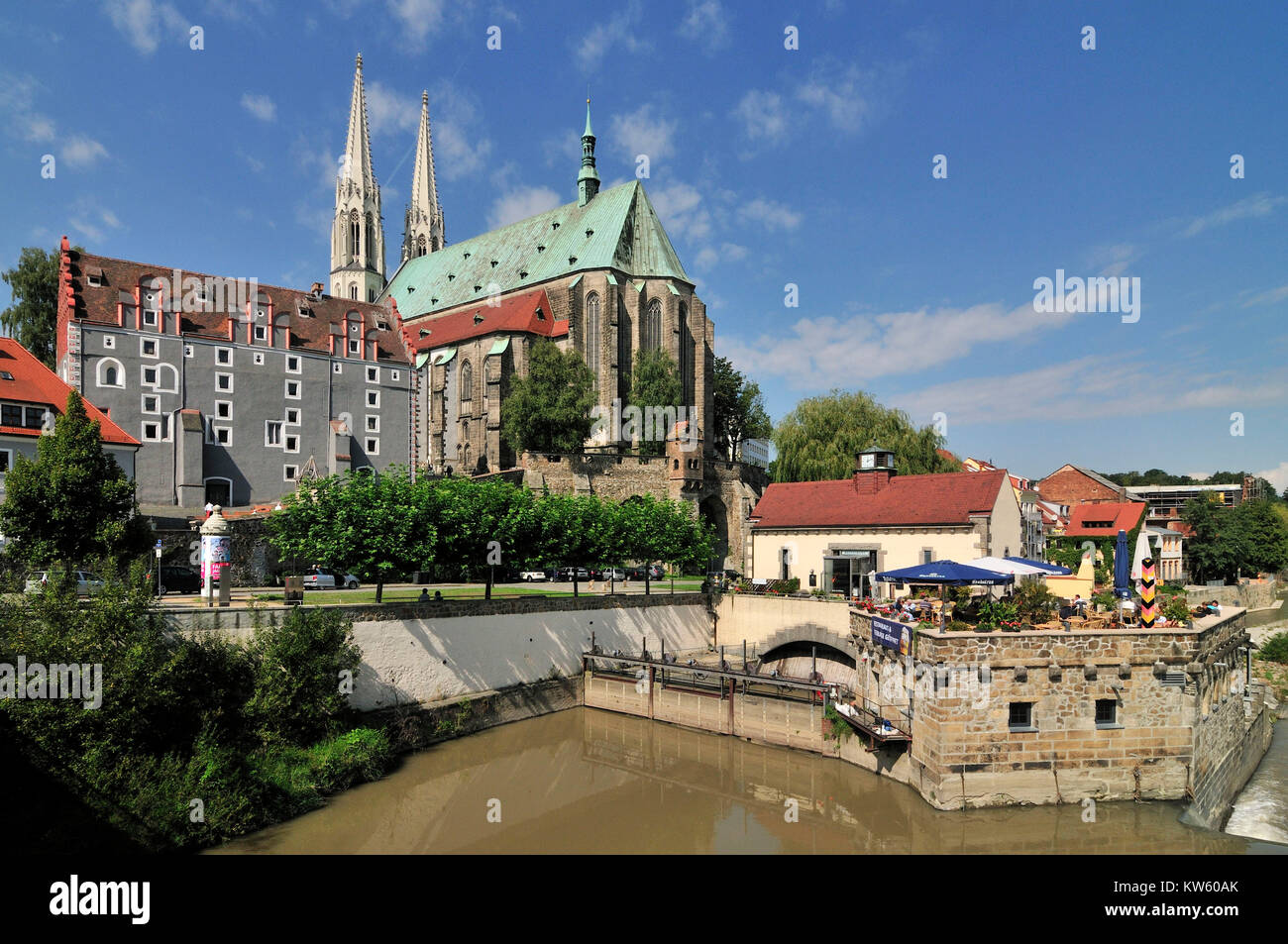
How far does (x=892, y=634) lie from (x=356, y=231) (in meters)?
96.6

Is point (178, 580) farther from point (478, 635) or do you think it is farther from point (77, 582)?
point (478, 635)

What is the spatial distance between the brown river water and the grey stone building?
97.5 feet

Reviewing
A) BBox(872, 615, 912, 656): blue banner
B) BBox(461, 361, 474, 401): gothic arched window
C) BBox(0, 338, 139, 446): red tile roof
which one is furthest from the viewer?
BBox(461, 361, 474, 401): gothic arched window

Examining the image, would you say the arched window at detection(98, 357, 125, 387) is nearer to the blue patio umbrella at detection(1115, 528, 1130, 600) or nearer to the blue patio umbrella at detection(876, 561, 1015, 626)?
the blue patio umbrella at detection(876, 561, 1015, 626)

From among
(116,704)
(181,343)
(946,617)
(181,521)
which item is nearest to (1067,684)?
(946,617)

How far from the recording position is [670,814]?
2098 centimetres

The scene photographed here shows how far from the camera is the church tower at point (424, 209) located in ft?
348

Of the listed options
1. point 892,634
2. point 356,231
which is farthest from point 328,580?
point 356,231

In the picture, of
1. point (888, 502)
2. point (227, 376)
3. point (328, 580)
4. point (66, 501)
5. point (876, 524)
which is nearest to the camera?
point (66, 501)

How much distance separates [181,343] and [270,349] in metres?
4.89

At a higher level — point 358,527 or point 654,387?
point 654,387

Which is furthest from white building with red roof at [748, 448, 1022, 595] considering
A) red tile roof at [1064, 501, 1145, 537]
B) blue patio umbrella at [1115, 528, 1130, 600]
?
red tile roof at [1064, 501, 1145, 537]

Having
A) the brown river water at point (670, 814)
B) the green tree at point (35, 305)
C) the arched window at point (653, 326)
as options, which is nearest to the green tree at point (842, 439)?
the arched window at point (653, 326)

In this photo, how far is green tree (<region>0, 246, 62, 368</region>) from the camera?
52406 millimetres
